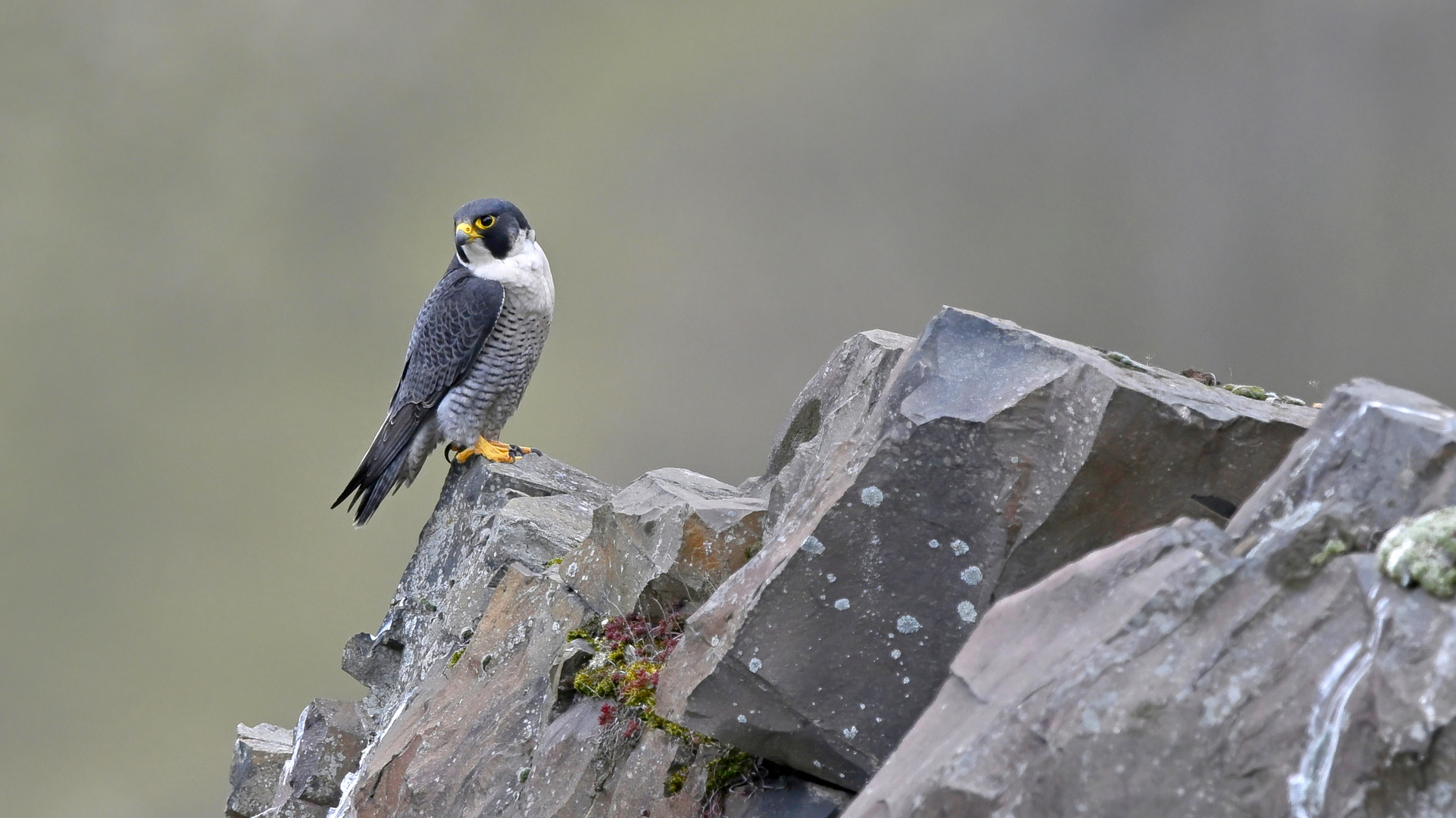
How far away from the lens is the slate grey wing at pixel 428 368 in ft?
22.8

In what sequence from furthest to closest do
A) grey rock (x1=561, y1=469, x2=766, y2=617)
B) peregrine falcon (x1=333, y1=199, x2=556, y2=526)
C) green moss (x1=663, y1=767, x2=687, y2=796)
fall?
peregrine falcon (x1=333, y1=199, x2=556, y2=526)
grey rock (x1=561, y1=469, x2=766, y2=617)
green moss (x1=663, y1=767, x2=687, y2=796)

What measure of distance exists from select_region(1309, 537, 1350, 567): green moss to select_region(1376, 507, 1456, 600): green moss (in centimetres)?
8

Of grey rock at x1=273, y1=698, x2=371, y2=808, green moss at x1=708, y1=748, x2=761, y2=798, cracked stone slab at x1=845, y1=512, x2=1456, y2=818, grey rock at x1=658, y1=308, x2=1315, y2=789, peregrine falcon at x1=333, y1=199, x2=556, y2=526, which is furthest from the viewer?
peregrine falcon at x1=333, y1=199, x2=556, y2=526

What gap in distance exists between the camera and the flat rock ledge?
5.76 feet

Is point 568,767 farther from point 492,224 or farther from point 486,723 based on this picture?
point 492,224

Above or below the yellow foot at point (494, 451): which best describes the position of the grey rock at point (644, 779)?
below

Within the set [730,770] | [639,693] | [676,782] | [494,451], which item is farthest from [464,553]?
[730,770]

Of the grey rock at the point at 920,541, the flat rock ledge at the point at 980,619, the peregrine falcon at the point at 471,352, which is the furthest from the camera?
the peregrine falcon at the point at 471,352

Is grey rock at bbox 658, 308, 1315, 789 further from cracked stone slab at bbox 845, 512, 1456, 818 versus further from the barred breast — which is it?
the barred breast

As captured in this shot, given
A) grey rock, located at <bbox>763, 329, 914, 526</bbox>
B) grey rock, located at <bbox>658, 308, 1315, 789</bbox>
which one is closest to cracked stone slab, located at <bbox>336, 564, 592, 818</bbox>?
grey rock, located at <bbox>763, 329, 914, 526</bbox>

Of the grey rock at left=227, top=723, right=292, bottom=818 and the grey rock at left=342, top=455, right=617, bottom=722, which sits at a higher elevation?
the grey rock at left=342, top=455, right=617, bottom=722

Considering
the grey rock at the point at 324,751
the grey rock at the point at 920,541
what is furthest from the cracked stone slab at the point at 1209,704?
the grey rock at the point at 324,751

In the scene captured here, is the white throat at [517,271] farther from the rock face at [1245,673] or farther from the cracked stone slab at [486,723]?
the rock face at [1245,673]

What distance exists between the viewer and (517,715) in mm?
4246
